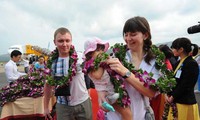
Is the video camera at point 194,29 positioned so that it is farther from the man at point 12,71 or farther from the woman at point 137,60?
the man at point 12,71

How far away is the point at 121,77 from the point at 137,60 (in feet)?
0.75

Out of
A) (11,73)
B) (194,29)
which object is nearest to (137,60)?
(194,29)

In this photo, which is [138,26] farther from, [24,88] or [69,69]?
[24,88]

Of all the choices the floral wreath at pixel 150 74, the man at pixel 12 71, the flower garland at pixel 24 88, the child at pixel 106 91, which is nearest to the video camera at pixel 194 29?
the floral wreath at pixel 150 74

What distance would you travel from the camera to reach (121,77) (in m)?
1.64

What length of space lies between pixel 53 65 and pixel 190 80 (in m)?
1.99

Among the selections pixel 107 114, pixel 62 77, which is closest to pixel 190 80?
pixel 62 77

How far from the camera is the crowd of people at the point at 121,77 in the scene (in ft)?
5.50

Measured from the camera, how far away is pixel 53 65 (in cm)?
336

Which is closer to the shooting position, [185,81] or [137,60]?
[137,60]

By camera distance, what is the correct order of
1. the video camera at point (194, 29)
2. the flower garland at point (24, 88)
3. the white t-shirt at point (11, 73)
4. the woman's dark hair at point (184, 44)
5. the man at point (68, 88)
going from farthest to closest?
the white t-shirt at point (11, 73) < the flower garland at point (24, 88) < the woman's dark hair at point (184, 44) < the man at point (68, 88) < the video camera at point (194, 29)

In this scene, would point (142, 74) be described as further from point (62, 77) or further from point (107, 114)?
point (62, 77)

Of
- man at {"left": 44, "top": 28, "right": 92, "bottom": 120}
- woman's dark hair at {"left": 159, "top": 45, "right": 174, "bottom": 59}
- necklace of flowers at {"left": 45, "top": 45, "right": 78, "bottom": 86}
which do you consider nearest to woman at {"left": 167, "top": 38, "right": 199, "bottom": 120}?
woman's dark hair at {"left": 159, "top": 45, "right": 174, "bottom": 59}

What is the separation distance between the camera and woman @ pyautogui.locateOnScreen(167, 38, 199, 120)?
→ 3.51 m
